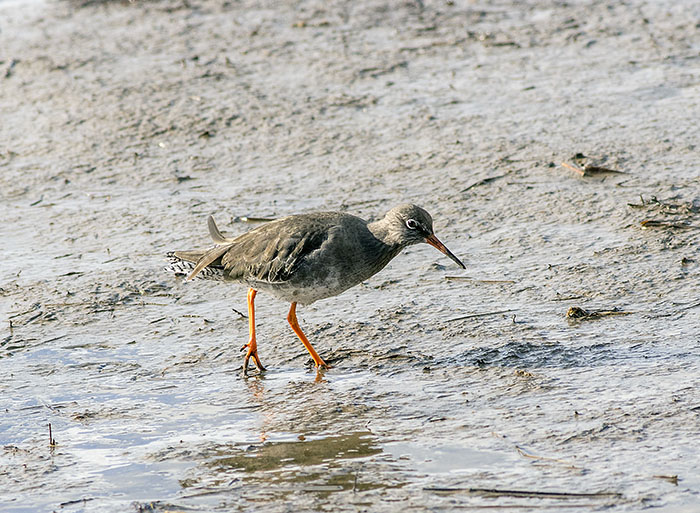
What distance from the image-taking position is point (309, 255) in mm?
6883

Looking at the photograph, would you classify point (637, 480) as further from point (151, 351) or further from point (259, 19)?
point (259, 19)

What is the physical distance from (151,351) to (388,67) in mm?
6411

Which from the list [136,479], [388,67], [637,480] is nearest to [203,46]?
[388,67]

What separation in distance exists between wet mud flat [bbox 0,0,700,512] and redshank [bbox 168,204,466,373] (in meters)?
0.38

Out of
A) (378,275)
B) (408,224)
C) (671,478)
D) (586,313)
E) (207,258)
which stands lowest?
(378,275)

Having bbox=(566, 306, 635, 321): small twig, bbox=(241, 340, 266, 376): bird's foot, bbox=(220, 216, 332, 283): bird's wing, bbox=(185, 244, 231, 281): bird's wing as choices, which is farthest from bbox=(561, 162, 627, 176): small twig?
bbox=(241, 340, 266, 376): bird's foot

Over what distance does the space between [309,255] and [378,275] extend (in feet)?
4.28

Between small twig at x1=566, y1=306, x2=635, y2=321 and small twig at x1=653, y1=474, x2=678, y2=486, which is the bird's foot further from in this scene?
small twig at x1=653, y1=474, x2=678, y2=486

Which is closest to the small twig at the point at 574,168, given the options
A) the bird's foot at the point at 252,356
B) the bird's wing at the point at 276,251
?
the bird's wing at the point at 276,251

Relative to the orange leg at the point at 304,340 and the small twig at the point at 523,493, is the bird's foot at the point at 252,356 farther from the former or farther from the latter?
the small twig at the point at 523,493

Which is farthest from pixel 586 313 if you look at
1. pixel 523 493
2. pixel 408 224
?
pixel 523 493

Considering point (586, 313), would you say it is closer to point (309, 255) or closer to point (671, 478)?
point (309, 255)

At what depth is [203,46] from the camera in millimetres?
13836

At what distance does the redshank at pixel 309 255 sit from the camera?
22.5 ft
